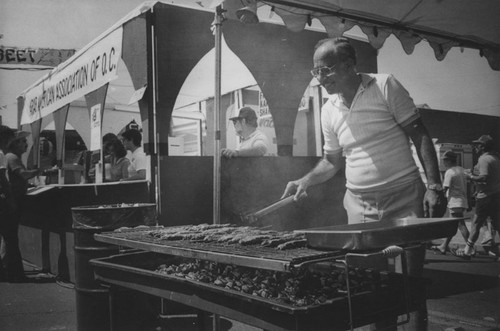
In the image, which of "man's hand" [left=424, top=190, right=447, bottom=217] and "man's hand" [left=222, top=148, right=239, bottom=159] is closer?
"man's hand" [left=424, top=190, right=447, bottom=217]

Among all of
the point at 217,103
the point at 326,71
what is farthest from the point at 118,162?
the point at 326,71

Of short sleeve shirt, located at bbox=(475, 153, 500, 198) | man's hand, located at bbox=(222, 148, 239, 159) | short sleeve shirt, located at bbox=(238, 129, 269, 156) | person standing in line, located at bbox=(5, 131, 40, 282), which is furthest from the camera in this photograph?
short sleeve shirt, located at bbox=(475, 153, 500, 198)

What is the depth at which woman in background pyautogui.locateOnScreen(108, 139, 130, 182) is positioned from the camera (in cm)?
614

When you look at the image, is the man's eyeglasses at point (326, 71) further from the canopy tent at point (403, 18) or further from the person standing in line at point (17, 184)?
the person standing in line at point (17, 184)

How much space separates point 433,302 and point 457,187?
3.49 meters

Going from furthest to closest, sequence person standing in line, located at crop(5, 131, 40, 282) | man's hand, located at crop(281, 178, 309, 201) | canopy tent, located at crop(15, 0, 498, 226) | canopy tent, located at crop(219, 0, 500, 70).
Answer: person standing in line, located at crop(5, 131, 40, 282) < canopy tent, located at crop(15, 0, 498, 226) < canopy tent, located at crop(219, 0, 500, 70) < man's hand, located at crop(281, 178, 309, 201)

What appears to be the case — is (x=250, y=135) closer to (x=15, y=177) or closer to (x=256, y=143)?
(x=256, y=143)

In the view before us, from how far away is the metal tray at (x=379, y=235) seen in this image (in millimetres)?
1603

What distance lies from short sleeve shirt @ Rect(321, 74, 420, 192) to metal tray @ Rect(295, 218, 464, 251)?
0.99m

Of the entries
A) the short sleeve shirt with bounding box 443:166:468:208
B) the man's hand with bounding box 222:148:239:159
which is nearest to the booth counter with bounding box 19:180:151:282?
the man's hand with bounding box 222:148:239:159

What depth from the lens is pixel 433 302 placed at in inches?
180

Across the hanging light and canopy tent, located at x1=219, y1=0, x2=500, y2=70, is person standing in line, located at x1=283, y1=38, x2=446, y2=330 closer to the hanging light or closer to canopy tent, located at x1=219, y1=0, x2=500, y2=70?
the hanging light

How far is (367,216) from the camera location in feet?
9.61

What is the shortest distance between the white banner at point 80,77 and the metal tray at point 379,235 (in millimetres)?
3969
